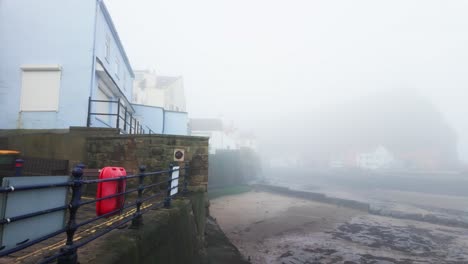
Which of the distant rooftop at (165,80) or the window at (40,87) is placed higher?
the distant rooftop at (165,80)

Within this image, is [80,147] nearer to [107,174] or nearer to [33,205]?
[107,174]

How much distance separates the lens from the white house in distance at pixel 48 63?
1172 cm

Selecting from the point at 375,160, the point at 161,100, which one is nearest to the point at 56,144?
the point at 161,100

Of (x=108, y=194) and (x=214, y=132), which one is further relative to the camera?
(x=214, y=132)

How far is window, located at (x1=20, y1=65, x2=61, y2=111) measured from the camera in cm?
1178

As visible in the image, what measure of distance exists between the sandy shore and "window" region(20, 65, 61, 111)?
36.4 feet

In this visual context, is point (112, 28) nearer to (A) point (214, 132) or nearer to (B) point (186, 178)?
(B) point (186, 178)

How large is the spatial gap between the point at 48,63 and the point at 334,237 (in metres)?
18.0

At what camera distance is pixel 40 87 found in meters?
11.9

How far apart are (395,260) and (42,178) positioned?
15464mm

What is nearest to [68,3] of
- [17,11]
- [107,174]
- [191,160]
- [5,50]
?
[17,11]

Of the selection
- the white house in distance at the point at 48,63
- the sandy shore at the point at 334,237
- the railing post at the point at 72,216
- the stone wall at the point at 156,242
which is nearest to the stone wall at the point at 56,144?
the white house in distance at the point at 48,63

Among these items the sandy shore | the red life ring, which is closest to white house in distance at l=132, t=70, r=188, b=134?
the sandy shore

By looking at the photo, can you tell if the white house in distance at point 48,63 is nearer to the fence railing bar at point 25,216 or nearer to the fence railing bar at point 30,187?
the fence railing bar at point 30,187
